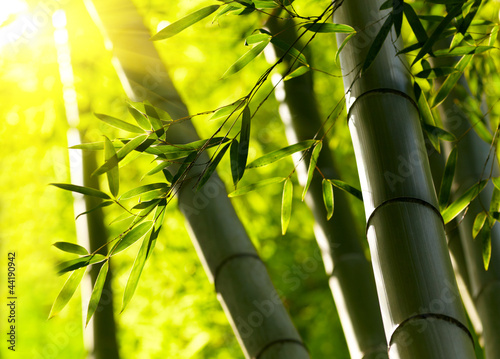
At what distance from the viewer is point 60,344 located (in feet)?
10.4

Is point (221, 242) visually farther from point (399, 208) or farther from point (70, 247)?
point (399, 208)

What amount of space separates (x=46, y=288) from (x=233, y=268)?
80.6 inches

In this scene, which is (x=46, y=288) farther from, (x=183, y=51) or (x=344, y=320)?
(x=344, y=320)

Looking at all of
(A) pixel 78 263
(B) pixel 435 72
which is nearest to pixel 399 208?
(B) pixel 435 72

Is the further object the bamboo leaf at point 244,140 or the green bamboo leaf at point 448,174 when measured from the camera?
the green bamboo leaf at point 448,174

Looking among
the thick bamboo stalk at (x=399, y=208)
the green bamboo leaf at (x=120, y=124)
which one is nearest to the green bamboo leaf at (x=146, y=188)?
the green bamboo leaf at (x=120, y=124)

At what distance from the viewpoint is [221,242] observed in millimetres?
1631

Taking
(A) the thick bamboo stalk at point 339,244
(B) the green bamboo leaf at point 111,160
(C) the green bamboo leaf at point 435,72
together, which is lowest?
(A) the thick bamboo stalk at point 339,244

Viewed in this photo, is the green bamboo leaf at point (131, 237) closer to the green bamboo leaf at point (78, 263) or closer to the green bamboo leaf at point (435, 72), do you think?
the green bamboo leaf at point (78, 263)

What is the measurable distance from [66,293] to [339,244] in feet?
3.03

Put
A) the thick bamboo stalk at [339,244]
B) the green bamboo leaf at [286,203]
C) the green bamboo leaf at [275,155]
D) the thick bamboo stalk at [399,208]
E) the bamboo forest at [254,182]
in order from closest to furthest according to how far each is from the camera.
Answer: the thick bamboo stalk at [399,208]
the bamboo forest at [254,182]
the green bamboo leaf at [275,155]
the green bamboo leaf at [286,203]
the thick bamboo stalk at [339,244]

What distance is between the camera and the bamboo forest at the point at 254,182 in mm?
1155

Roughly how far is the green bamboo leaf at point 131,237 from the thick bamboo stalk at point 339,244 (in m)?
0.40

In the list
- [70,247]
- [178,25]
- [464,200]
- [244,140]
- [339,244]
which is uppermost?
[178,25]
